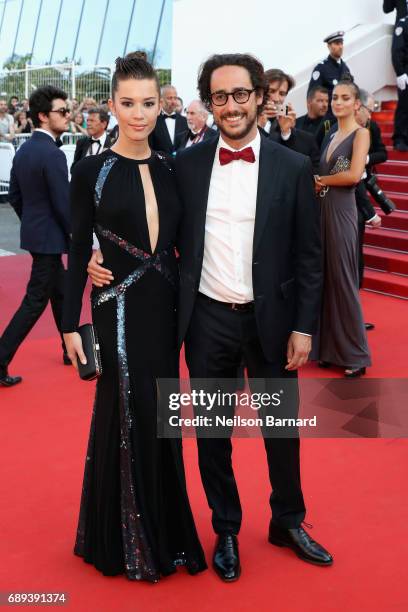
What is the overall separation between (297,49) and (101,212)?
11293mm

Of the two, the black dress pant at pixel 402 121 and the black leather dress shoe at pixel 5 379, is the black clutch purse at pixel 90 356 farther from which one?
the black dress pant at pixel 402 121

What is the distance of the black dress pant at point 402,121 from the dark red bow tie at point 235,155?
26.8 ft

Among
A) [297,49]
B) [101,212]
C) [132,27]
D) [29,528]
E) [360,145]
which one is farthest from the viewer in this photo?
[132,27]

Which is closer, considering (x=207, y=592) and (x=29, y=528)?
(x=207, y=592)

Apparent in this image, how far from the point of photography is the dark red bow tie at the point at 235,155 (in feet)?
9.12

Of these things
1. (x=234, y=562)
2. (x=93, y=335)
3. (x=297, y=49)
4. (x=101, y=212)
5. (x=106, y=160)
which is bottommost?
(x=234, y=562)

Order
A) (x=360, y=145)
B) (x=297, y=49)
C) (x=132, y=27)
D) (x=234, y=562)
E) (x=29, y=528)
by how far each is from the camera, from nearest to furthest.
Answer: (x=234, y=562)
(x=29, y=528)
(x=360, y=145)
(x=297, y=49)
(x=132, y=27)

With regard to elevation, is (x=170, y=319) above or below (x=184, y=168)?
below

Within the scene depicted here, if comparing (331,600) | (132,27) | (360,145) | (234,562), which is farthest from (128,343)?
(132,27)

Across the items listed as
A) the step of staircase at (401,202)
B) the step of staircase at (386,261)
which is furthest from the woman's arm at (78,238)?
the step of staircase at (401,202)

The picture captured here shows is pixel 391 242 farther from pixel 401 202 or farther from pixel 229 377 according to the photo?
pixel 229 377

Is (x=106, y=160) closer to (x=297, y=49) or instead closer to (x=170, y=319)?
(x=170, y=319)

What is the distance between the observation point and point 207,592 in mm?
2852

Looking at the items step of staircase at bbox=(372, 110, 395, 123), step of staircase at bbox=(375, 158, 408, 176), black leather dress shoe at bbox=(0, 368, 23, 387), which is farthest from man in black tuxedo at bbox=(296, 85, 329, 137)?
step of staircase at bbox=(372, 110, 395, 123)
